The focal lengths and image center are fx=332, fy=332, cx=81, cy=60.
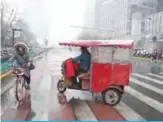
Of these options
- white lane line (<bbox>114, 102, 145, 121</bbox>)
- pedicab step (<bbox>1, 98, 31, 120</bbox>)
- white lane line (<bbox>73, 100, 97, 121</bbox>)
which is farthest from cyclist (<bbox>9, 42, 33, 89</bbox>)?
white lane line (<bbox>114, 102, 145, 121</bbox>)

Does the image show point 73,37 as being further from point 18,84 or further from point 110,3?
point 18,84

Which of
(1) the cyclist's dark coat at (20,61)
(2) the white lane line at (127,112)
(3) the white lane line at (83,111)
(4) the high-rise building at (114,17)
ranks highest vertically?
(4) the high-rise building at (114,17)

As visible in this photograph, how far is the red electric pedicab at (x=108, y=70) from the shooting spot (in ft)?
26.8

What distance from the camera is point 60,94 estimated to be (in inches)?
378

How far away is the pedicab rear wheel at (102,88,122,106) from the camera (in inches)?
321

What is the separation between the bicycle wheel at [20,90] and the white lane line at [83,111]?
4.69ft

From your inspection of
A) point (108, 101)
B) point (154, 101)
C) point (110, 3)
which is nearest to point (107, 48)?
point (108, 101)

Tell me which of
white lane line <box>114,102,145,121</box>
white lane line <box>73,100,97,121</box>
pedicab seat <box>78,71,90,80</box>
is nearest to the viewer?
white lane line <box>73,100,97,121</box>

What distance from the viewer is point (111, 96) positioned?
26.9ft

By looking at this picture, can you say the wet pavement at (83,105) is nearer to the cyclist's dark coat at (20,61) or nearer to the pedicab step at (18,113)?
the pedicab step at (18,113)

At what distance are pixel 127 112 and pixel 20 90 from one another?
110 inches

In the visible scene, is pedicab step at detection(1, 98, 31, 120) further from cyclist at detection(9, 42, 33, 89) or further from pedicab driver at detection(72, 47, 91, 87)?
pedicab driver at detection(72, 47, 91, 87)

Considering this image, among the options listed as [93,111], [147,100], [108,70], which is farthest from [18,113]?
[147,100]

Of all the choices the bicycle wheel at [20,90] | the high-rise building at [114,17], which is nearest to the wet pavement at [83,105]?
the bicycle wheel at [20,90]
